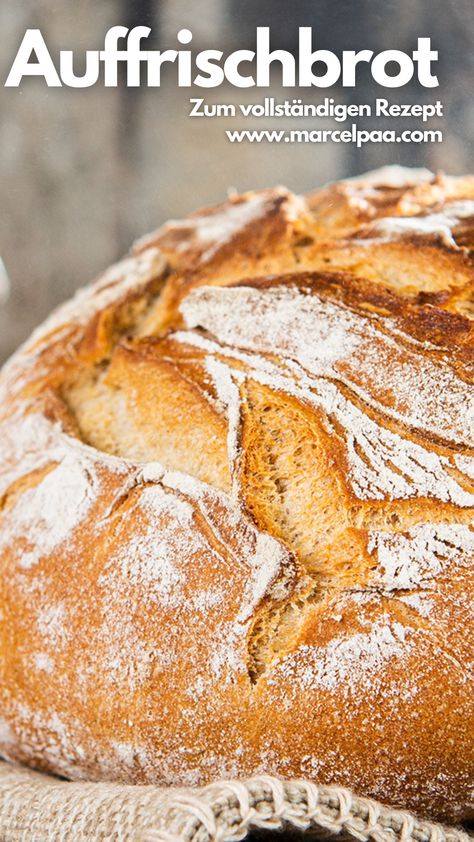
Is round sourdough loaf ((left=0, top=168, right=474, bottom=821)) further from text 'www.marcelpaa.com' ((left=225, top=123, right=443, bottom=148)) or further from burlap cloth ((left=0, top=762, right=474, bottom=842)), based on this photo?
text 'www.marcelpaa.com' ((left=225, top=123, right=443, bottom=148))

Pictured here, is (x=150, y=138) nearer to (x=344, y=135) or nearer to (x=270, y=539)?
(x=344, y=135)

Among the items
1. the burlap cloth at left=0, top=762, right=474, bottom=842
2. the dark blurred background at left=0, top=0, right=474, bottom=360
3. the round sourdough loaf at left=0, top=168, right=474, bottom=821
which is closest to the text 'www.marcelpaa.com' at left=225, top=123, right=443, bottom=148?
the dark blurred background at left=0, top=0, right=474, bottom=360

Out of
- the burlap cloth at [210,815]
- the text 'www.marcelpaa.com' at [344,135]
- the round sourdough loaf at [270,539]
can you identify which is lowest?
the burlap cloth at [210,815]

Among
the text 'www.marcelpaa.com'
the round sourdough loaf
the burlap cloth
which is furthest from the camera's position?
the text 'www.marcelpaa.com'

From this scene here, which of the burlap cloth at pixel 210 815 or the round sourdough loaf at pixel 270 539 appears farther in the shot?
the round sourdough loaf at pixel 270 539

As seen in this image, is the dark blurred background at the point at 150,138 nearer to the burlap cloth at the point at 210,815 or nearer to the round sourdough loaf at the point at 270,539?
the round sourdough loaf at the point at 270,539

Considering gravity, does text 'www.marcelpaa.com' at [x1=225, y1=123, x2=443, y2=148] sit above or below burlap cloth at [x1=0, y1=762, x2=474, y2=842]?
above

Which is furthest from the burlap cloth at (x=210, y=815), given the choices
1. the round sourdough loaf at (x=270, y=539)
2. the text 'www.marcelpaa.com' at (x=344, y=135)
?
the text 'www.marcelpaa.com' at (x=344, y=135)
